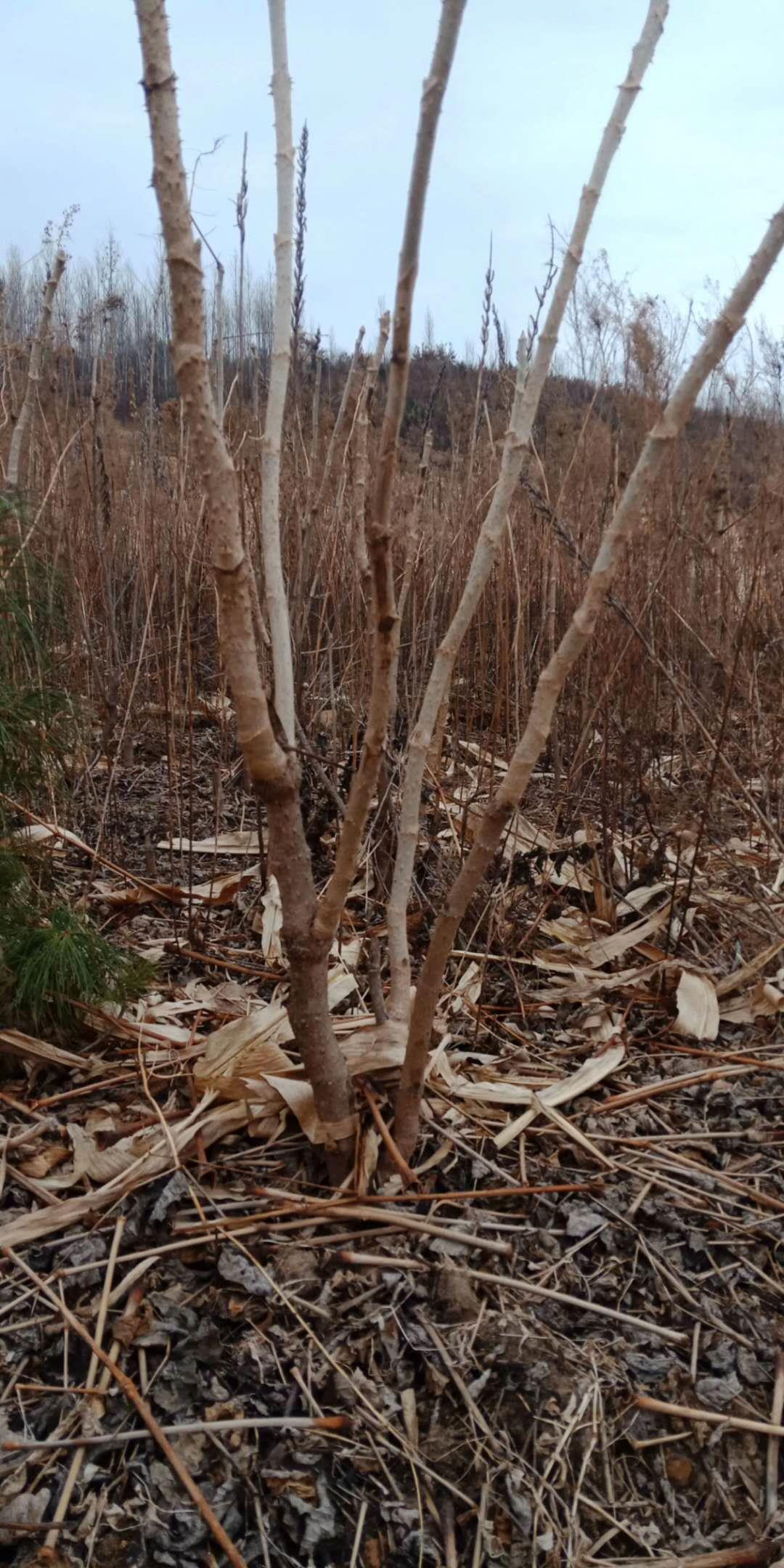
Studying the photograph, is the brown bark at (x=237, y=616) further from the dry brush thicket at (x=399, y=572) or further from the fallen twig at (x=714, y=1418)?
the fallen twig at (x=714, y=1418)

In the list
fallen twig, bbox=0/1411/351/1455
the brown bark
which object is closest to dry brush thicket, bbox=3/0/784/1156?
the brown bark

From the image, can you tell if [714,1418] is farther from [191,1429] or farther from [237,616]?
[237,616]

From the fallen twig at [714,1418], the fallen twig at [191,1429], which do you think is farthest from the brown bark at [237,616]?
the fallen twig at [714,1418]

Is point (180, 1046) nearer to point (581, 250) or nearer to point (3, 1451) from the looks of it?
point (3, 1451)

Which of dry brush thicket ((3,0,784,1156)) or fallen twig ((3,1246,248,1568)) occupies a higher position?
dry brush thicket ((3,0,784,1156))

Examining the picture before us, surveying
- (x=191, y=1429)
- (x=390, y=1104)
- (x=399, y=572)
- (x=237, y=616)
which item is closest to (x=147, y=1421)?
(x=191, y=1429)

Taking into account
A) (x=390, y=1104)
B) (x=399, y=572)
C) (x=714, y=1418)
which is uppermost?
(x=399, y=572)

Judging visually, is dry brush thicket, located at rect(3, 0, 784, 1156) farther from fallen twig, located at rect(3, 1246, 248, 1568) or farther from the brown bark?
fallen twig, located at rect(3, 1246, 248, 1568)

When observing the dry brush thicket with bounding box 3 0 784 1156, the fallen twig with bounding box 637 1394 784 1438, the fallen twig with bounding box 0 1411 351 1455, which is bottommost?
the fallen twig with bounding box 637 1394 784 1438

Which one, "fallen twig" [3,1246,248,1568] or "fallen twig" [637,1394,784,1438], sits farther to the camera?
"fallen twig" [637,1394,784,1438]

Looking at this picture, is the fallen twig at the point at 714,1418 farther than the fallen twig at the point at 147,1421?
Yes

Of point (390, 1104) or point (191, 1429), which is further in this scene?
point (390, 1104)

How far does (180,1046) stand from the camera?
145 centimetres

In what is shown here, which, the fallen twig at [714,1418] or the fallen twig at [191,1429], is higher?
the fallen twig at [191,1429]
